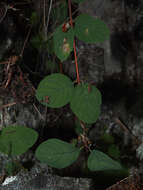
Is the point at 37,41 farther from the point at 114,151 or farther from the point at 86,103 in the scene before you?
the point at 114,151

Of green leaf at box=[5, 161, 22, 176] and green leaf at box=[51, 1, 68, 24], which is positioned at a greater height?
green leaf at box=[51, 1, 68, 24]

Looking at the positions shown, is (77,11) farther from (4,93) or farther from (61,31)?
(4,93)

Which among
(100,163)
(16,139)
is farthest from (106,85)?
(16,139)

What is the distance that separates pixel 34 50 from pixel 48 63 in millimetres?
95

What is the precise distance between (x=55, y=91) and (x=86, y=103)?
5.2 inches

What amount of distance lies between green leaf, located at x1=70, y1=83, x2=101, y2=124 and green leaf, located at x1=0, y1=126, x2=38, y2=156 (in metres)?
0.28

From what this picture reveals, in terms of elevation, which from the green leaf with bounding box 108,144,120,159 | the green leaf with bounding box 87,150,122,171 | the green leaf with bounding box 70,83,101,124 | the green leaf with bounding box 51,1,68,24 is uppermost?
the green leaf with bounding box 51,1,68,24

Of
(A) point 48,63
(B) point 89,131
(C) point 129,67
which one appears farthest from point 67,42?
(B) point 89,131

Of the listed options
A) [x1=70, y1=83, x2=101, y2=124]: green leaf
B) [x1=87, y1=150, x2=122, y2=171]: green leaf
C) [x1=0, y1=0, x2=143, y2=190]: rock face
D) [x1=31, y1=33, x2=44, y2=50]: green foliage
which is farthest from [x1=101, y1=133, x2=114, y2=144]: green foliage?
[x1=31, y1=33, x2=44, y2=50]: green foliage

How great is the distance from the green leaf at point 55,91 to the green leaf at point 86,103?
33mm

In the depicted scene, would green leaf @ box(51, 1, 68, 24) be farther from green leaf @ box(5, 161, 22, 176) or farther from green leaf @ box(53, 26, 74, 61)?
green leaf @ box(5, 161, 22, 176)

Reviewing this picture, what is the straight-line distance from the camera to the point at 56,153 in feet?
3.24

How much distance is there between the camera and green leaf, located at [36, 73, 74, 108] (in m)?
0.93

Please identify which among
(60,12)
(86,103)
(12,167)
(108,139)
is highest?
(60,12)
